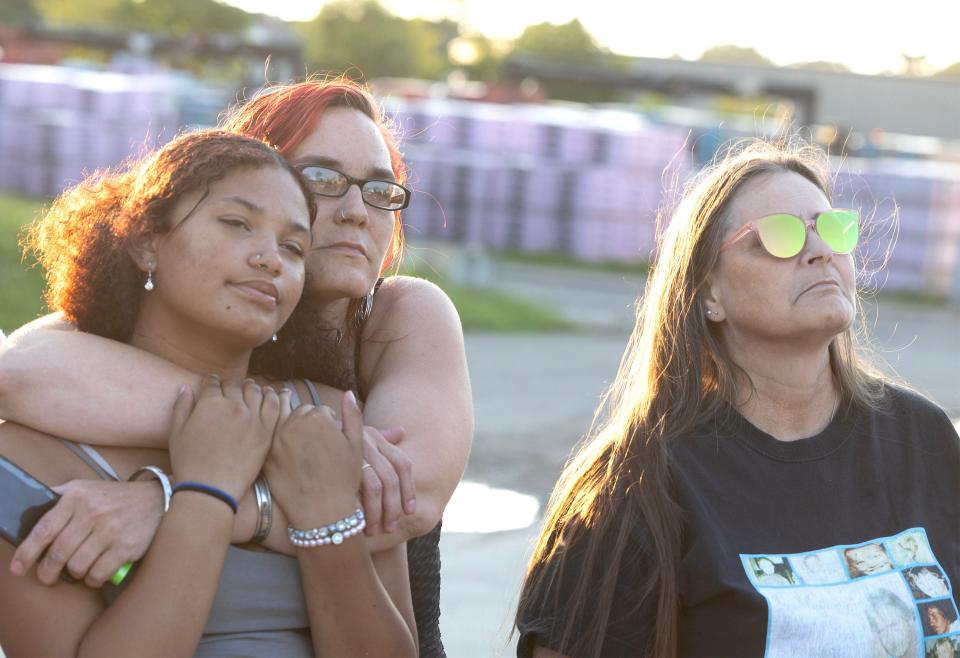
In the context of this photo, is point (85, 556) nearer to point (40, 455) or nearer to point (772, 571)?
point (40, 455)

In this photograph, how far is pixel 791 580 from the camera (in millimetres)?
2379

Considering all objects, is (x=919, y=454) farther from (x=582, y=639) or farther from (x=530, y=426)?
(x=530, y=426)

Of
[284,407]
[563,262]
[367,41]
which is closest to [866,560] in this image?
[284,407]

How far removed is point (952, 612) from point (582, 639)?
0.69 metres

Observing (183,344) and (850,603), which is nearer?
(183,344)

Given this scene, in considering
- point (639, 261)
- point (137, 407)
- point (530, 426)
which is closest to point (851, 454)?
point (137, 407)

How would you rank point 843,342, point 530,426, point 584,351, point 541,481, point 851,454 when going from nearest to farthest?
point 851,454, point 843,342, point 541,481, point 530,426, point 584,351

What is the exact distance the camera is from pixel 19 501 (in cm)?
197

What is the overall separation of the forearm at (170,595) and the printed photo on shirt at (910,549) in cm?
124

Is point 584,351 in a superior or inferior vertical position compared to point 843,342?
inferior

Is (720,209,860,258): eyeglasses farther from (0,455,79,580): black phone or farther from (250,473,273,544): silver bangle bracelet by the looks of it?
(0,455,79,580): black phone

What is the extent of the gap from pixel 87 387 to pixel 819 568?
1306mm

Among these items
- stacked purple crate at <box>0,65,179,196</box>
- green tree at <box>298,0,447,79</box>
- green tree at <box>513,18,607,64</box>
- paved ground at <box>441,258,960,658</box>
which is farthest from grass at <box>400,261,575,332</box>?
green tree at <box>513,18,607,64</box>

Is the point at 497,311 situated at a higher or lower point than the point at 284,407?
lower
